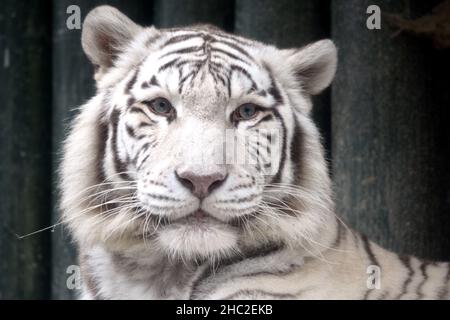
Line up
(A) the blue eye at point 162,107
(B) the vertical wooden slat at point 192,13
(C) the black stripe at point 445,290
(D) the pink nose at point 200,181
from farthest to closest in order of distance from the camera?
(B) the vertical wooden slat at point 192,13
(C) the black stripe at point 445,290
(A) the blue eye at point 162,107
(D) the pink nose at point 200,181

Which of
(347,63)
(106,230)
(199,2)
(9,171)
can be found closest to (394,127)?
(347,63)

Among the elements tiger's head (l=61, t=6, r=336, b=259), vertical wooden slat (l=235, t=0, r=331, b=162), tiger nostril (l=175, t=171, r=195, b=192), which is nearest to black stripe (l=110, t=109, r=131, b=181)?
tiger's head (l=61, t=6, r=336, b=259)

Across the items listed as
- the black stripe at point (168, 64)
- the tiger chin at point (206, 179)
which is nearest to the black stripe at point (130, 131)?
the tiger chin at point (206, 179)

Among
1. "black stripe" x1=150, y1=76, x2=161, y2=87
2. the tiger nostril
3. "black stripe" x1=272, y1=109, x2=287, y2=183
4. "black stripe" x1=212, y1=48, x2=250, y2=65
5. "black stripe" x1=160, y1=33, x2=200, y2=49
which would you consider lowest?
the tiger nostril

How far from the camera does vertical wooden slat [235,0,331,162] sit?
2146mm

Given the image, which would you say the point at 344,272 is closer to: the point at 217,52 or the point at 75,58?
the point at 217,52

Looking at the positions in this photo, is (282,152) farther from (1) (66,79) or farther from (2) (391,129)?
(1) (66,79)

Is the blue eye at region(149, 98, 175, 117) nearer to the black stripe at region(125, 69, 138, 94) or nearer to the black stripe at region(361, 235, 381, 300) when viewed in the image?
the black stripe at region(125, 69, 138, 94)

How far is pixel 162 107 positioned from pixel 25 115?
0.91 meters

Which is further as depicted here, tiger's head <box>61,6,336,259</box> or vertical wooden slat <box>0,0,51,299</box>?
vertical wooden slat <box>0,0,51,299</box>

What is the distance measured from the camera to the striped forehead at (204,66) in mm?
1675

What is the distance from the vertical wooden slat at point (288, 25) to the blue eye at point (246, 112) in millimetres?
454

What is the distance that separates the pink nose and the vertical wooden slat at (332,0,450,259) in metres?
0.62

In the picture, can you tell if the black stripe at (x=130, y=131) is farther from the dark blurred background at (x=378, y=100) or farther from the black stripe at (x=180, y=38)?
the dark blurred background at (x=378, y=100)
